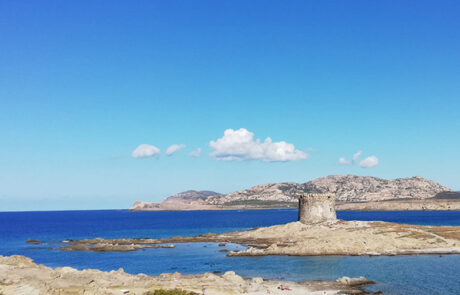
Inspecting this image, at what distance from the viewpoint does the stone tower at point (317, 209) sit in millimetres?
85162

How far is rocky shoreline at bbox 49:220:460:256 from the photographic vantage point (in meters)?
62.9

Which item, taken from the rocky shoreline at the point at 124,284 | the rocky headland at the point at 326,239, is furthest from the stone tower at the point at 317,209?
the rocky shoreline at the point at 124,284

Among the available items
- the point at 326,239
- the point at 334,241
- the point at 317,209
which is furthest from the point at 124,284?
the point at 317,209

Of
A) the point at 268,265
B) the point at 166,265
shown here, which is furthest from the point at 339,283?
the point at 166,265

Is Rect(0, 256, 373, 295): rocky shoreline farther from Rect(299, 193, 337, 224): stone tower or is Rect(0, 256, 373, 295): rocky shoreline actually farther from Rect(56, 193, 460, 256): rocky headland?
Rect(299, 193, 337, 224): stone tower

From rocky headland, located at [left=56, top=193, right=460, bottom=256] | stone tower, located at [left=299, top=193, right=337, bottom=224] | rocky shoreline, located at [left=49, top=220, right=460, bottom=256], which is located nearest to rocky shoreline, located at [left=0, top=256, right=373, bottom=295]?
rocky shoreline, located at [left=49, top=220, right=460, bottom=256]

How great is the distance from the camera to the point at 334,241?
6681cm

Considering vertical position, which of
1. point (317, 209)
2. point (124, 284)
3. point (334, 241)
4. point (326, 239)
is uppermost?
point (317, 209)

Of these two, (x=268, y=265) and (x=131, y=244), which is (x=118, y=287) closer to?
(x=268, y=265)

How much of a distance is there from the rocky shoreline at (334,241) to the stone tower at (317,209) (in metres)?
1.74

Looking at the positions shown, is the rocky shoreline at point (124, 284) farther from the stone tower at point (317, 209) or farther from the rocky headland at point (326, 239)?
the stone tower at point (317, 209)

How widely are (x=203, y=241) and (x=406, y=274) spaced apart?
47746 mm

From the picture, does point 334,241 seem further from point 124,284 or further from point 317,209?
point 124,284

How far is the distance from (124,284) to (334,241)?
39.5 meters
